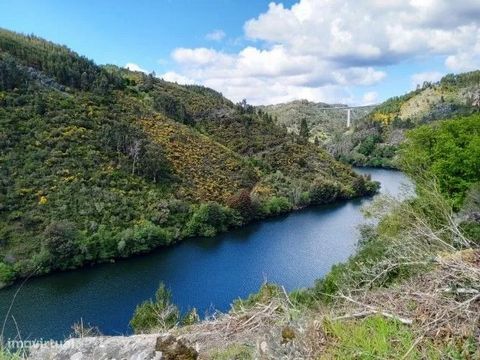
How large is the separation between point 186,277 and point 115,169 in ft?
68.4

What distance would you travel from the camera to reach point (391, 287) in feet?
9.81

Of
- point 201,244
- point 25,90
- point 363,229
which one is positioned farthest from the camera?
point 25,90

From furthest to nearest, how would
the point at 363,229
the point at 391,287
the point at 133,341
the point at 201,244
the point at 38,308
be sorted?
the point at 201,244 < the point at 38,308 < the point at 363,229 < the point at 133,341 < the point at 391,287

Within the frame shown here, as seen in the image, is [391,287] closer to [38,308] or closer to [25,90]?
[38,308]

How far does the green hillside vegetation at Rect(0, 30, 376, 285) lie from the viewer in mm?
41844

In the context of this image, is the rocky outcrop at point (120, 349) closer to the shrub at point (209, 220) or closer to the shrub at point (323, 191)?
the shrub at point (209, 220)

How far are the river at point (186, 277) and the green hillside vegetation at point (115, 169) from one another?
7.64 feet

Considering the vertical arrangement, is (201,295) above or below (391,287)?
below

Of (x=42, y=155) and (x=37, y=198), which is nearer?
(x=37, y=198)

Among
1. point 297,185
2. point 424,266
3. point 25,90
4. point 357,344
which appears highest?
point 25,90

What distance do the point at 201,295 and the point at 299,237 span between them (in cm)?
1879

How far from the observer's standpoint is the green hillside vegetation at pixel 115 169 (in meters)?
41.8

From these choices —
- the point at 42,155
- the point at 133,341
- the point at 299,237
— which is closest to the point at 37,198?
the point at 42,155

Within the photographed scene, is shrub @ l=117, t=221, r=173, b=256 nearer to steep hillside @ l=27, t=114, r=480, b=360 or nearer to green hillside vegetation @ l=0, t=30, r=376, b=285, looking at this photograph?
green hillside vegetation @ l=0, t=30, r=376, b=285
